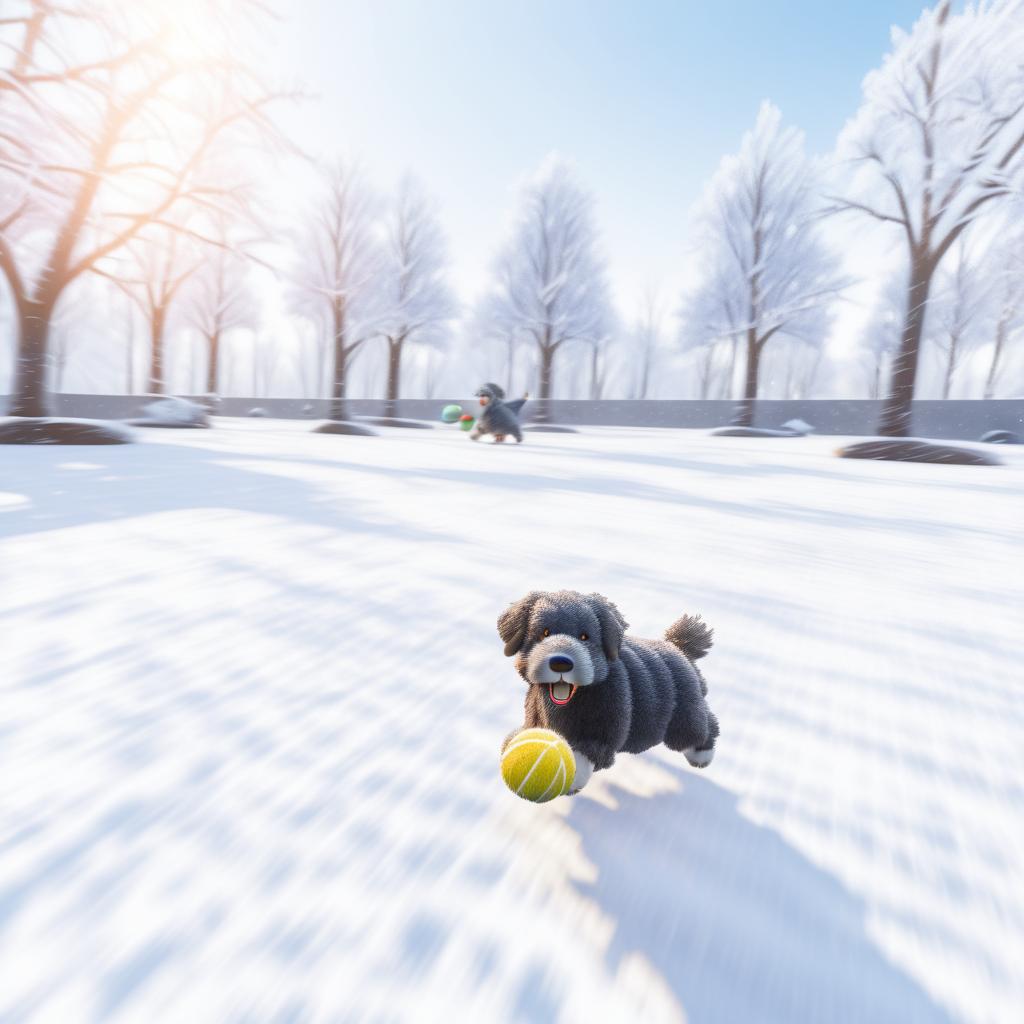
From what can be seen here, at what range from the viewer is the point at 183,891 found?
98cm

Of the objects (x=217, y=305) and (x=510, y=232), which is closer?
(x=510, y=232)

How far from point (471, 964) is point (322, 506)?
338 centimetres

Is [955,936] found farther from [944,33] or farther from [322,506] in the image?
[944,33]

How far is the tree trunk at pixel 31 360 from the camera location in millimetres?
7730

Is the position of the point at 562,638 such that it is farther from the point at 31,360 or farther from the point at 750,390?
the point at 750,390

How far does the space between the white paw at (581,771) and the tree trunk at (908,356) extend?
1097 cm

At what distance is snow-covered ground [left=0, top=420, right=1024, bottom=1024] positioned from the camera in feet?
2.83

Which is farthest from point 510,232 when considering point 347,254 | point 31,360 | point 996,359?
point 996,359

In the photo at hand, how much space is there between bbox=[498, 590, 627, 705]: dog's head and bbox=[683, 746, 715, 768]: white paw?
0.35 meters

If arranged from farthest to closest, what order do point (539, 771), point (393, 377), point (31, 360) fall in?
point (393, 377) < point (31, 360) < point (539, 771)

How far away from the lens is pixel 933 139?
9.33 metres

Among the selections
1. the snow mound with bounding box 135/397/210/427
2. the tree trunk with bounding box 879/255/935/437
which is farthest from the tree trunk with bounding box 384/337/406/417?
the tree trunk with bounding box 879/255/935/437

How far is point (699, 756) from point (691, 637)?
0.28 meters

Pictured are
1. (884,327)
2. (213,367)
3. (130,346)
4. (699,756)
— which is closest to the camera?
(699,756)
